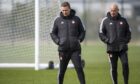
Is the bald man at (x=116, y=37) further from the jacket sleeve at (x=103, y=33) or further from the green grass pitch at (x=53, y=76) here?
the green grass pitch at (x=53, y=76)

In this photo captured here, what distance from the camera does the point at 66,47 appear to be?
45.3ft

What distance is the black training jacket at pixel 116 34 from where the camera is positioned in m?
14.7

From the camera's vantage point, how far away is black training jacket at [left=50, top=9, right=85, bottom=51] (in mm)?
13789

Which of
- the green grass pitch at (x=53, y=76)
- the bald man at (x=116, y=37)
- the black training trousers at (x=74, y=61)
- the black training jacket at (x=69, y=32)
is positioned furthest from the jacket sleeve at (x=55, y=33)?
the green grass pitch at (x=53, y=76)

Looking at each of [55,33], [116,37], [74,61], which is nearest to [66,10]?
[55,33]

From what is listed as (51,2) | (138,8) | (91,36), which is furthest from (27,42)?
(138,8)

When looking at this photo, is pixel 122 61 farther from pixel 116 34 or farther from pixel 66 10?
pixel 66 10

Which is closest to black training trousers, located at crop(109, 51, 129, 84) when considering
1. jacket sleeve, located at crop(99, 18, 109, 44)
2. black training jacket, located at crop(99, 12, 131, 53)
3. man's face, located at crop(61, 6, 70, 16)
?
black training jacket, located at crop(99, 12, 131, 53)

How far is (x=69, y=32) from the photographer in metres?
13.8

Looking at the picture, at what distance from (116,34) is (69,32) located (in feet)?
4.65

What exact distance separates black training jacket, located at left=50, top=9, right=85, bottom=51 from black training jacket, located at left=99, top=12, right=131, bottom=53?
104cm

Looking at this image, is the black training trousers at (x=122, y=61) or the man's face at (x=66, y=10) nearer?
the man's face at (x=66, y=10)

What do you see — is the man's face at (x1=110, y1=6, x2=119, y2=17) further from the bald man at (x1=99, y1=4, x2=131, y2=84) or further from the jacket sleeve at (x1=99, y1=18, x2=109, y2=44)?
the jacket sleeve at (x1=99, y1=18, x2=109, y2=44)

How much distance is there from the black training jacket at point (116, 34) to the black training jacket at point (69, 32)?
1.04 meters
